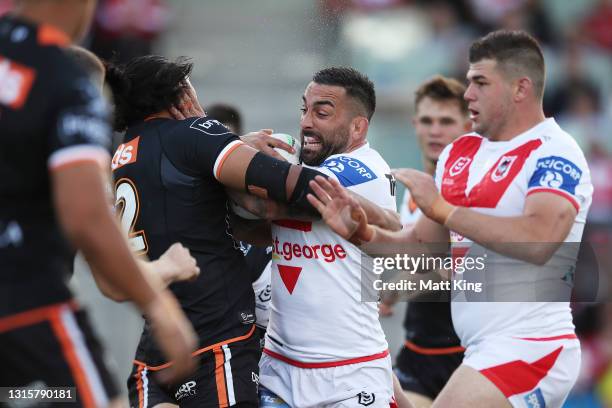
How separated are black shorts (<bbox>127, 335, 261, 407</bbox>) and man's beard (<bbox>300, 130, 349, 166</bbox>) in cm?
108

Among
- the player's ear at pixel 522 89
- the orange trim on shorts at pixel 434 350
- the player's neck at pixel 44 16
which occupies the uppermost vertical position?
the player's neck at pixel 44 16

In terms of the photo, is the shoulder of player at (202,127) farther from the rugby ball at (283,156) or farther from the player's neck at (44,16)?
the player's neck at (44,16)

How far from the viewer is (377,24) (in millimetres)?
13070

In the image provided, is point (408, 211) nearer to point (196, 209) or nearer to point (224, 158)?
point (196, 209)

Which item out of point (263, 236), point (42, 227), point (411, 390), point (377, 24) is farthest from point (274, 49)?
point (42, 227)

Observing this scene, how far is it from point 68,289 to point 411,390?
4.70m

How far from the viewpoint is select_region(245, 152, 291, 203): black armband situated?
4840 millimetres

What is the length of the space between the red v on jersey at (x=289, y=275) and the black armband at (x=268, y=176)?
540 millimetres

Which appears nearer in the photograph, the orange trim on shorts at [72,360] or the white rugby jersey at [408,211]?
the orange trim on shorts at [72,360]

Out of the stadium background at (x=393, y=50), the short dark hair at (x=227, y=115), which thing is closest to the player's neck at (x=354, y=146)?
the short dark hair at (x=227, y=115)

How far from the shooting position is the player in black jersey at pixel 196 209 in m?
4.95

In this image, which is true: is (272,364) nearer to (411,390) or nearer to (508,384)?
(508,384)

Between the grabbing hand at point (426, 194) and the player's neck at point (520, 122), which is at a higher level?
the player's neck at point (520, 122)

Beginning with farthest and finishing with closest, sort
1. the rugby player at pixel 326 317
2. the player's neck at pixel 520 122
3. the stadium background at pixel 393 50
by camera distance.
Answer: the stadium background at pixel 393 50 → the player's neck at pixel 520 122 → the rugby player at pixel 326 317
